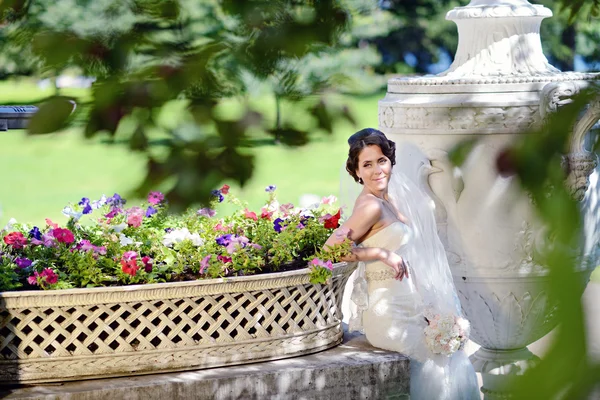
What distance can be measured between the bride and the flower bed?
12 cm

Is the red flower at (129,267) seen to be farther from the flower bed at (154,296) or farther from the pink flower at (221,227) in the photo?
the pink flower at (221,227)

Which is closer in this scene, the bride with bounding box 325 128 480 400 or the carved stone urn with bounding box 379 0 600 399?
the bride with bounding box 325 128 480 400

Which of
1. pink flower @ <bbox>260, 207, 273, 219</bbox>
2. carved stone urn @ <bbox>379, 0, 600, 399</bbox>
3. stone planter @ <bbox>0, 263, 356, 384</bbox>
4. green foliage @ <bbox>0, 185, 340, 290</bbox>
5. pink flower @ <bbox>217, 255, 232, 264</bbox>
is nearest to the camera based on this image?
stone planter @ <bbox>0, 263, 356, 384</bbox>

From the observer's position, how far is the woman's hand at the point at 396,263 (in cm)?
363

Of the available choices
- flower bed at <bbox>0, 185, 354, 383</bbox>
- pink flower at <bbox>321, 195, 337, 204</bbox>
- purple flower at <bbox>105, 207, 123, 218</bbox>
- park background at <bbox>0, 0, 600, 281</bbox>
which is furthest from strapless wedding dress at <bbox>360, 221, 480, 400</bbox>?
park background at <bbox>0, 0, 600, 281</bbox>

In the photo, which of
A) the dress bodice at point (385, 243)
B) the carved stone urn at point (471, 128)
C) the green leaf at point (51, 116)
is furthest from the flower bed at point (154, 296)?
the green leaf at point (51, 116)

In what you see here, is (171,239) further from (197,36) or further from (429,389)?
(197,36)

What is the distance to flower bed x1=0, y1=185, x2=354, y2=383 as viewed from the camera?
10.2 ft

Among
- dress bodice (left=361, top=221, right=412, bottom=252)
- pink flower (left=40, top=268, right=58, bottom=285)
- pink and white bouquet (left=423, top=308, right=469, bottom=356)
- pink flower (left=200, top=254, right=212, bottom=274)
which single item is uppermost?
dress bodice (left=361, top=221, right=412, bottom=252)

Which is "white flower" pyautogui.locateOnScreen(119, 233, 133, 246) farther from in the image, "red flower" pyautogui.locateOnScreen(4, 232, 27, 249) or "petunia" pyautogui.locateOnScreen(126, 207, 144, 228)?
"red flower" pyautogui.locateOnScreen(4, 232, 27, 249)

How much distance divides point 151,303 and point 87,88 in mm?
2069

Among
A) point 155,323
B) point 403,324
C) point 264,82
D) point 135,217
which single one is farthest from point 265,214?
point 264,82

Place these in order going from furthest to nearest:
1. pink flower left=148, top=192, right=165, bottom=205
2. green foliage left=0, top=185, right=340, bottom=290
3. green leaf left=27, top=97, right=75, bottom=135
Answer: green foliage left=0, top=185, right=340, bottom=290, pink flower left=148, top=192, right=165, bottom=205, green leaf left=27, top=97, right=75, bottom=135

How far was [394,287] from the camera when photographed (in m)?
3.73
